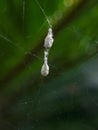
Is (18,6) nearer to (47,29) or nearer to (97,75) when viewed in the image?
(47,29)

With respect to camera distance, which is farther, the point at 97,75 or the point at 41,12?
the point at 97,75

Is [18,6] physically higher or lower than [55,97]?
higher

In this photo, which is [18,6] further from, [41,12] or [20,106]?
[20,106]

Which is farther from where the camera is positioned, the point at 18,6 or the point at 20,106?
the point at 20,106

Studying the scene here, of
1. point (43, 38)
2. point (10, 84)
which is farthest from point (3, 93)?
point (43, 38)

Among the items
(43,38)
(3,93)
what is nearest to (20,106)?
(3,93)

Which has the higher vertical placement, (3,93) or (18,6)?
(18,6)
